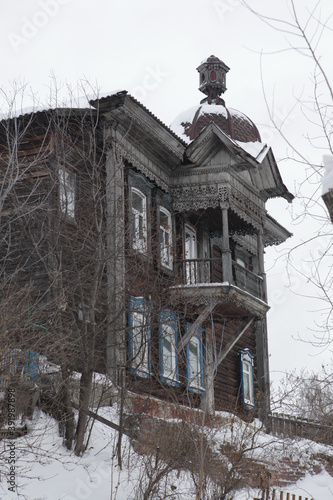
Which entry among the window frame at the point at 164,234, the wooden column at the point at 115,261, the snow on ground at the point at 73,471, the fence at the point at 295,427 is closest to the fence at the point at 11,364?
the snow on ground at the point at 73,471

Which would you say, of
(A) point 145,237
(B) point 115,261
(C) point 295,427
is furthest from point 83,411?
(C) point 295,427

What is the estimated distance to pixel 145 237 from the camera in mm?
18328

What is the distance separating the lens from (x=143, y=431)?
13.9m

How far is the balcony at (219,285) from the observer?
1902 cm

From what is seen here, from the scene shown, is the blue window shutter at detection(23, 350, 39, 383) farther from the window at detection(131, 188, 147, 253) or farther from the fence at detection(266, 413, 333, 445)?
the fence at detection(266, 413, 333, 445)

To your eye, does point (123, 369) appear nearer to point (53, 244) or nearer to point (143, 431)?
point (143, 431)

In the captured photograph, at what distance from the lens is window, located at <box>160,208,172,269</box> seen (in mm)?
19781

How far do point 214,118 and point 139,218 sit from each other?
6.30 meters

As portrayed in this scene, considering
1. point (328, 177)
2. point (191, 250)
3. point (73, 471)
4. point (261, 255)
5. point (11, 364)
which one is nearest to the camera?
point (328, 177)

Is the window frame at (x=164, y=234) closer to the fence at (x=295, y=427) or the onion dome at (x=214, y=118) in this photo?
the onion dome at (x=214, y=118)

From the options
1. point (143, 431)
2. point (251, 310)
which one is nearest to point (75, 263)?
point (143, 431)

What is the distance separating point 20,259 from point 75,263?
2.86m

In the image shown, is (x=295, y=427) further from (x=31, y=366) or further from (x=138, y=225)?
(x=31, y=366)

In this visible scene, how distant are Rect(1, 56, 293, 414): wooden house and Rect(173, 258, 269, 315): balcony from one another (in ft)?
0.13
